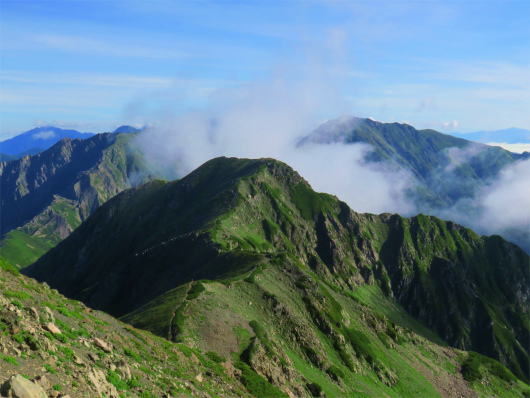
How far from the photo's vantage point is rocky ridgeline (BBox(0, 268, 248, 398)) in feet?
105

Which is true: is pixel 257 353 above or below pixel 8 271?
below

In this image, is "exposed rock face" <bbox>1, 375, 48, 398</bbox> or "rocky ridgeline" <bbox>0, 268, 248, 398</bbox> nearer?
"exposed rock face" <bbox>1, 375, 48, 398</bbox>

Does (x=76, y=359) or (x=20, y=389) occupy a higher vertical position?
(x=20, y=389)

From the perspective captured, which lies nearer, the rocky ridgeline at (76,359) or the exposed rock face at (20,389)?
the exposed rock face at (20,389)

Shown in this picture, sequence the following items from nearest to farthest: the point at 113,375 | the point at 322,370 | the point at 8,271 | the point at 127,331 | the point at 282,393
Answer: the point at 113,375, the point at 8,271, the point at 127,331, the point at 282,393, the point at 322,370

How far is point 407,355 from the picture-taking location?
568 feet

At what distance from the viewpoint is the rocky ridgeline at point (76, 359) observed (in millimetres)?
32084

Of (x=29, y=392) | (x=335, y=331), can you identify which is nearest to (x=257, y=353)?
(x=335, y=331)

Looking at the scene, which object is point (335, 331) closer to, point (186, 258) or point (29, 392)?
point (186, 258)

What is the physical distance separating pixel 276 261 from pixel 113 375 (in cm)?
11810

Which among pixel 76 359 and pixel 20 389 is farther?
pixel 76 359

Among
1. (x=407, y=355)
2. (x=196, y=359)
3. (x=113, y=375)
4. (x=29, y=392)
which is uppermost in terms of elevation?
(x=29, y=392)

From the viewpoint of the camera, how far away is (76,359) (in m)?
37.4

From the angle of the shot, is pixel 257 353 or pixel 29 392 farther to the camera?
pixel 257 353
